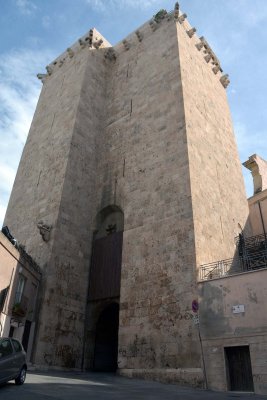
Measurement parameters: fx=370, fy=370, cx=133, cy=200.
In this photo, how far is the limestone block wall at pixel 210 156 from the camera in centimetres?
1452

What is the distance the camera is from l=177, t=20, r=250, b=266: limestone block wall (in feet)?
47.6

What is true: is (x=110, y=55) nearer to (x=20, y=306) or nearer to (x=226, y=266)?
(x=226, y=266)

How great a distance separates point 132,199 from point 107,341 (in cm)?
634

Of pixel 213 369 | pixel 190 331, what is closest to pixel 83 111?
pixel 190 331

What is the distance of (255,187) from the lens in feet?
75.8

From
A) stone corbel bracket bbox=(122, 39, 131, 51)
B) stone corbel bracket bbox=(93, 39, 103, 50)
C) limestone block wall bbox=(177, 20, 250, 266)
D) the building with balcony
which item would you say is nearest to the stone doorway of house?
the building with balcony

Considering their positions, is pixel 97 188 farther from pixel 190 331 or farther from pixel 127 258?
pixel 190 331

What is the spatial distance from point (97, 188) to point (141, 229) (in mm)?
4997

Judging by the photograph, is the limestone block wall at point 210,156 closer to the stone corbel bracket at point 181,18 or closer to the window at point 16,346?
the stone corbel bracket at point 181,18

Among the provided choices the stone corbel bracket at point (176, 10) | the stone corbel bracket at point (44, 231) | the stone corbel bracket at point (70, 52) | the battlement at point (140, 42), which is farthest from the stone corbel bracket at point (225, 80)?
the stone corbel bracket at point (44, 231)

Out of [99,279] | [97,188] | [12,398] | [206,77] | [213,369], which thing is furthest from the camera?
[206,77]

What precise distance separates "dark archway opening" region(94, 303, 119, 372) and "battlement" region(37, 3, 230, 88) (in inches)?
642

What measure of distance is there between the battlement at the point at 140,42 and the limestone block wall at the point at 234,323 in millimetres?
16311

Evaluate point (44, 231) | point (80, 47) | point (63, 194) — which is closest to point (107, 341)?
point (44, 231)
